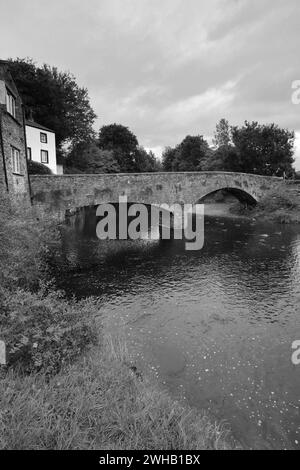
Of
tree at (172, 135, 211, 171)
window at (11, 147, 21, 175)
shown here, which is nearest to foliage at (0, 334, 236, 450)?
window at (11, 147, 21, 175)

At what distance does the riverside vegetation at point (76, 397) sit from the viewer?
3.99 metres

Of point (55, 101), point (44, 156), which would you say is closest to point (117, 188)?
point (44, 156)

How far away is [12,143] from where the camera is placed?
16828 millimetres

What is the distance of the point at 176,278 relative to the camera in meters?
14.2

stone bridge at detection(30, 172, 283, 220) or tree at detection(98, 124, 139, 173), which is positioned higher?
tree at detection(98, 124, 139, 173)

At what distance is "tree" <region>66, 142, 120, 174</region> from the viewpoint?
159 feet

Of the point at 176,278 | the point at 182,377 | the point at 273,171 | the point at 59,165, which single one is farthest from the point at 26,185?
the point at 273,171

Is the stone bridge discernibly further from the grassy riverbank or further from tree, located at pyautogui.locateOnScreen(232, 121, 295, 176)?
tree, located at pyautogui.locateOnScreen(232, 121, 295, 176)

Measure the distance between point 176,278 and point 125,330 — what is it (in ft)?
18.6

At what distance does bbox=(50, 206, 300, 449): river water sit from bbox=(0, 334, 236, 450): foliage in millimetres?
1026

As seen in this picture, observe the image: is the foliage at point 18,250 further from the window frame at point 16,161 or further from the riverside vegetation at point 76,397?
the window frame at point 16,161

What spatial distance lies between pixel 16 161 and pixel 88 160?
Answer: 35.1 metres

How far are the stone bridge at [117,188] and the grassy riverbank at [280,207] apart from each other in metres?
7.13

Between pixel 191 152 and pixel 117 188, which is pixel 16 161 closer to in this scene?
pixel 117 188
